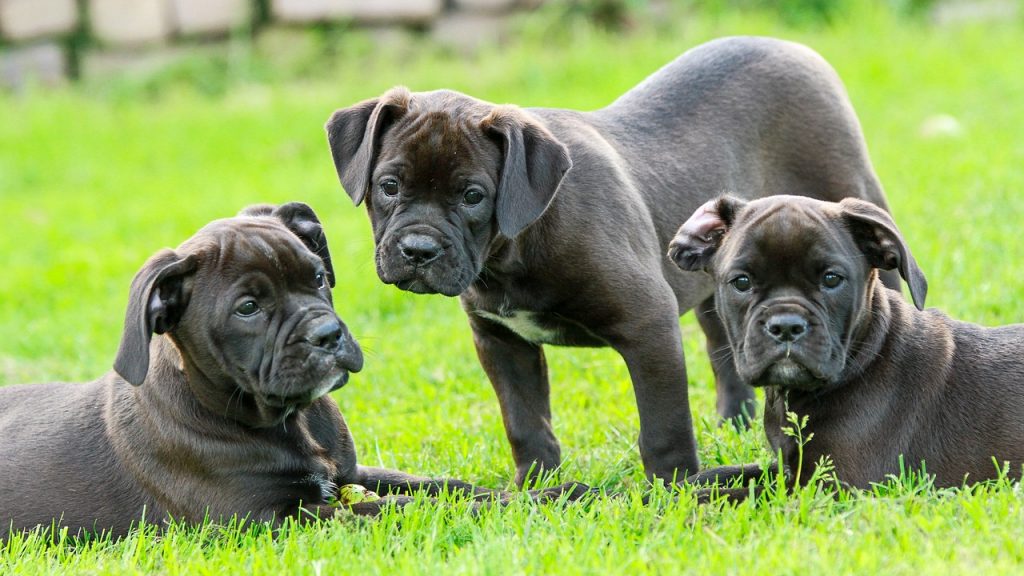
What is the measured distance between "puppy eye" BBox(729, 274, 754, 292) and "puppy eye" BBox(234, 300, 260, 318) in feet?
6.70

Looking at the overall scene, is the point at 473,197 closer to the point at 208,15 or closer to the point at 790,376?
the point at 790,376

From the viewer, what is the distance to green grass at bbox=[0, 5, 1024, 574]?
5.12 m

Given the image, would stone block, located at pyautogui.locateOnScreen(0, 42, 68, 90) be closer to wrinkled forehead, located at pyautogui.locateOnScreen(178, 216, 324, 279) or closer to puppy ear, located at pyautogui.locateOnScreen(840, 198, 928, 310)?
wrinkled forehead, located at pyautogui.locateOnScreen(178, 216, 324, 279)

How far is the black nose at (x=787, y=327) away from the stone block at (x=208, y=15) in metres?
13.2

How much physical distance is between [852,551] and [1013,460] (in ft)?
4.00

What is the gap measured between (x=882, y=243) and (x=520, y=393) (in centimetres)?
201

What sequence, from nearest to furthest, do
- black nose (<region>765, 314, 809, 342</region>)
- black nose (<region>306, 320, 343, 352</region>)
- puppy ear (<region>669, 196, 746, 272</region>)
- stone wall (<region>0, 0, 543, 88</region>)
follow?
black nose (<region>765, 314, 809, 342</region>) → black nose (<region>306, 320, 343, 352</region>) → puppy ear (<region>669, 196, 746, 272</region>) → stone wall (<region>0, 0, 543, 88</region>)

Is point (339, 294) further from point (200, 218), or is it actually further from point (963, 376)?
point (963, 376)

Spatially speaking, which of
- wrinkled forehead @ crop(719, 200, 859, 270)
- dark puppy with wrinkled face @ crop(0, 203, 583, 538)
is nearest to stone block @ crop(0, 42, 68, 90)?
dark puppy with wrinkled face @ crop(0, 203, 583, 538)

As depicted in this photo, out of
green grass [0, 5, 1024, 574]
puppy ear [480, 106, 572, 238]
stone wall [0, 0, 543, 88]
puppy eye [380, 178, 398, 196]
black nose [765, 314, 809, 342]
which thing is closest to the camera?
green grass [0, 5, 1024, 574]

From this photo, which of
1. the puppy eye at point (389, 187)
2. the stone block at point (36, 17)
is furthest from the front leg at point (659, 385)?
the stone block at point (36, 17)

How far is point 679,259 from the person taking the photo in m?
6.28

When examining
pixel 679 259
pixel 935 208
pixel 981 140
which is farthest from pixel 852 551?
pixel 981 140

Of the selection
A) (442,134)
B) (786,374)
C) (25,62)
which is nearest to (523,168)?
(442,134)
